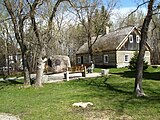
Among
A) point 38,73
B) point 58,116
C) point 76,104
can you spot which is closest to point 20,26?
point 38,73

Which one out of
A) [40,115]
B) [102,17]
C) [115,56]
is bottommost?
[40,115]

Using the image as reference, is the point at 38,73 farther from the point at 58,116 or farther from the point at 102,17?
the point at 102,17

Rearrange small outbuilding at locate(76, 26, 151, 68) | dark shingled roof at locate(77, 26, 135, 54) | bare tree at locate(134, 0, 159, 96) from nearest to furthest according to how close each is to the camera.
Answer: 1. bare tree at locate(134, 0, 159, 96)
2. small outbuilding at locate(76, 26, 151, 68)
3. dark shingled roof at locate(77, 26, 135, 54)

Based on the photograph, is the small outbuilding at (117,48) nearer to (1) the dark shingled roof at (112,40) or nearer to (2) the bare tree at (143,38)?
(1) the dark shingled roof at (112,40)

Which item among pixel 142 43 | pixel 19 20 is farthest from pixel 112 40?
pixel 142 43

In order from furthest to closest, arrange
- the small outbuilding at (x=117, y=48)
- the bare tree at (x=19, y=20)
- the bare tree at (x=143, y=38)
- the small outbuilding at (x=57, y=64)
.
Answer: the small outbuilding at (x=117, y=48), the small outbuilding at (x=57, y=64), the bare tree at (x=19, y=20), the bare tree at (x=143, y=38)

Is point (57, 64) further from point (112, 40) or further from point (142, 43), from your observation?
point (142, 43)

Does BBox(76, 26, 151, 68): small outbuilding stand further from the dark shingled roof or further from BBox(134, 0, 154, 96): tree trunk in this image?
BBox(134, 0, 154, 96): tree trunk

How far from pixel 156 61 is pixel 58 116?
49.9 meters

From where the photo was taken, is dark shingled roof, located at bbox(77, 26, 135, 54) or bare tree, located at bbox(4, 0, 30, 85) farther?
dark shingled roof, located at bbox(77, 26, 135, 54)

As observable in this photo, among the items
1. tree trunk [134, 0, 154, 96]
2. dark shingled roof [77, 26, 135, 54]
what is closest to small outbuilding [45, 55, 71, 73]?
dark shingled roof [77, 26, 135, 54]

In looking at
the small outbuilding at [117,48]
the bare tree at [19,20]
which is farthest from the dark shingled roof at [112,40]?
the bare tree at [19,20]

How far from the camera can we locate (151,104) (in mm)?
11781

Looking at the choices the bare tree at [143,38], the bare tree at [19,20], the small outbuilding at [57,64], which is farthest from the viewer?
the small outbuilding at [57,64]
